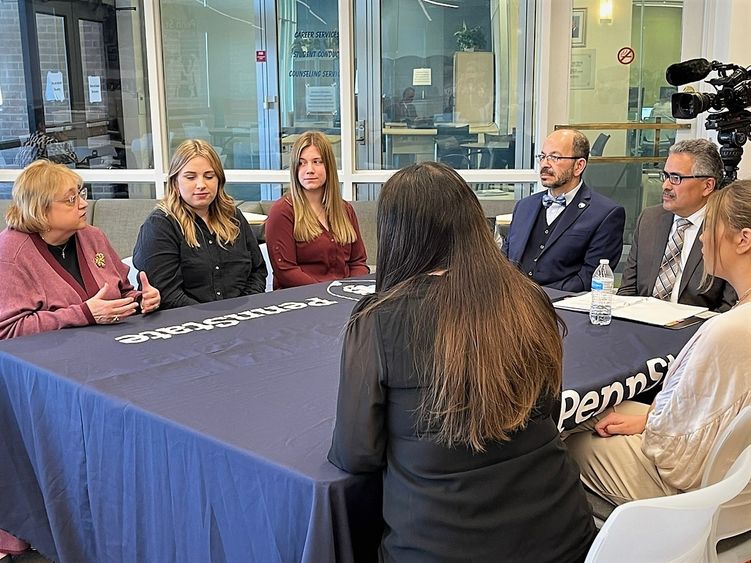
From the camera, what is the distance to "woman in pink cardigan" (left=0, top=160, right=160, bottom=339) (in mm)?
2281

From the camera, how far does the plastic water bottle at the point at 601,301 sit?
2422mm

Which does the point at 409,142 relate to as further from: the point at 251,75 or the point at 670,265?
the point at 670,265

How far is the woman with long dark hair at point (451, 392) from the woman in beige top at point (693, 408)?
0.42m

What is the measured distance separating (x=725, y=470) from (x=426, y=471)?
2.30 feet

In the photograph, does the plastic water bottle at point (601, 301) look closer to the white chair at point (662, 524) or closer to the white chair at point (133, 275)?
the white chair at point (662, 524)

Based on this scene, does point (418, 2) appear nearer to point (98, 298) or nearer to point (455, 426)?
point (98, 298)

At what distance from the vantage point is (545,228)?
3.45 m

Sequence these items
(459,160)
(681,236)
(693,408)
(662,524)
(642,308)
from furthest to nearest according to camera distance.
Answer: (459,160), (681,236), (642,308), (693,408), (662,524)

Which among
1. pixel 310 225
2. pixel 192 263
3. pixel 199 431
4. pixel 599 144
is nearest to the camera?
pixel 199 431

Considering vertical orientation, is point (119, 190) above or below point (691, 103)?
below

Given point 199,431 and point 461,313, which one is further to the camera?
point 199,431

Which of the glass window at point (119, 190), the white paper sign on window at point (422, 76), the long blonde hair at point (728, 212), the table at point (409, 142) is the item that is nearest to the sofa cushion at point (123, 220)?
the glass window at point (119, 190)

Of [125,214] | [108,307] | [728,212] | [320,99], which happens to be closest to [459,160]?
[320,99]

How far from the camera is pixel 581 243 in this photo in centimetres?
333
